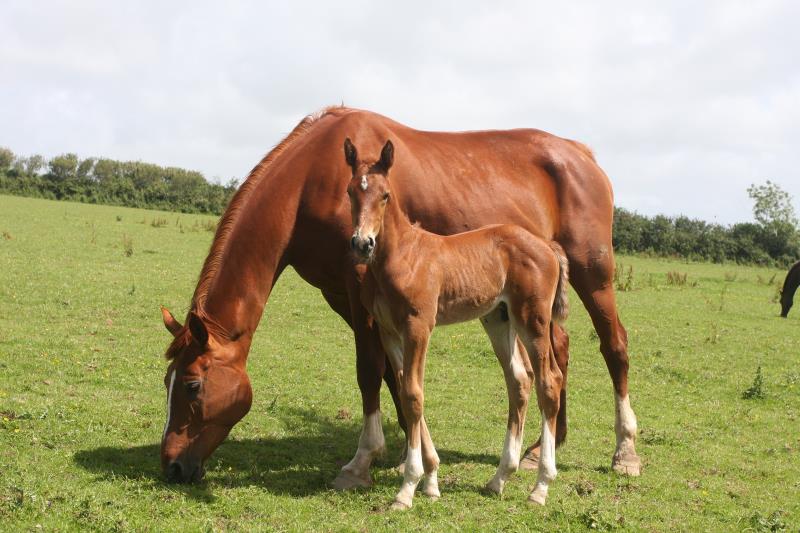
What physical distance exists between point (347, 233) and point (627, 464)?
3409 millimetres

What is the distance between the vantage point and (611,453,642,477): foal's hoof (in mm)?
6711

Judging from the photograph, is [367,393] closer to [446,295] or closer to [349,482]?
[349,482]

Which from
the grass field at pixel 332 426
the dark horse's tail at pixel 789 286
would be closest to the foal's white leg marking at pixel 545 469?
the grass field at pixel 332 426

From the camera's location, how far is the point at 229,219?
6.08 metres

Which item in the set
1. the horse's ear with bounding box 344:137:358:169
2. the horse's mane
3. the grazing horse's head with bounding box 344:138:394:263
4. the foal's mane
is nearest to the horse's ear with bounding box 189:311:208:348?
the foal's mane

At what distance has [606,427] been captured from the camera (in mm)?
8461

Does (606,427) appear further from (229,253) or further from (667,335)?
(667,335)

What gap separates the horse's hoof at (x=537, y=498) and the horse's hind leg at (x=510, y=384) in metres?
0.28

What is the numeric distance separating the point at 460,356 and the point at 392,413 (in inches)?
131

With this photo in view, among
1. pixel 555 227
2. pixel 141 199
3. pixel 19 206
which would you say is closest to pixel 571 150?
pixel 555 227

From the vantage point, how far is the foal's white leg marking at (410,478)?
5.33m

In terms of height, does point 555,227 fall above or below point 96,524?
above

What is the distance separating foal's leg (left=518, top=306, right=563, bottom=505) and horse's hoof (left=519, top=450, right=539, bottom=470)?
3.90ft

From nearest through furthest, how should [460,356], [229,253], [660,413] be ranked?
1. [229,253]
2. [660,413]
3. [460,356]
